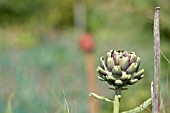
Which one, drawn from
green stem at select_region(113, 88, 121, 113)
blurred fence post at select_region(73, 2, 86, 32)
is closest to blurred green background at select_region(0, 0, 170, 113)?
blurred fence post at select_region(73, 2, 86, 32)

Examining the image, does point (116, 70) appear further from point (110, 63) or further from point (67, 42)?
point (67, 42)

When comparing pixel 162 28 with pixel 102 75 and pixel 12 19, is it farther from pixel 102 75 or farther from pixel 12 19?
pixel 12 19

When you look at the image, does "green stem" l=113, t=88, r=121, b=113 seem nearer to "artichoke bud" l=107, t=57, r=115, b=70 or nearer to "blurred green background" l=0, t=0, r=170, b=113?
"artichoke bud" l=107, t=57, r=115, b=70

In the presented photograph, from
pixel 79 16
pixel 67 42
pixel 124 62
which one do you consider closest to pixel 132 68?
pixel 124 62

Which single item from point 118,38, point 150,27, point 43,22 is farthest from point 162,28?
point 43,22

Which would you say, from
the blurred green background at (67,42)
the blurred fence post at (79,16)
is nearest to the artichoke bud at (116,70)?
the blurred green background at (67,42)
